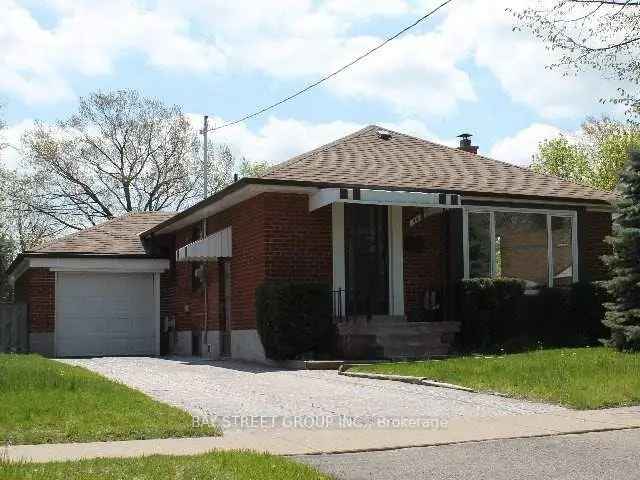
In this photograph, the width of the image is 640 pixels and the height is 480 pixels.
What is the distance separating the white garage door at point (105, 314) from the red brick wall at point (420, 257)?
9319mm

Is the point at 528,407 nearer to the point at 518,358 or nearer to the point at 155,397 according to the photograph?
the point at 518,358

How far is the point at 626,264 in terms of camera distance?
1556cm

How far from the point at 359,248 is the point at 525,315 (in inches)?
148

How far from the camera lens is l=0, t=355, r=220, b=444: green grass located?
827 centimetres

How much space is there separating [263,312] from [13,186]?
31439 millimetres

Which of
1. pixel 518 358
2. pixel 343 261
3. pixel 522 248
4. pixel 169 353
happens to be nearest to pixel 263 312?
pixel 343 261

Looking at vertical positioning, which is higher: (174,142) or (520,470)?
(174,142)

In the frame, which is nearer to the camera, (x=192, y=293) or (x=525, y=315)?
(x=525, y=315)

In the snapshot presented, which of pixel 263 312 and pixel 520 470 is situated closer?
pixel 520 470

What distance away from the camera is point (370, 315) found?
1697 cm

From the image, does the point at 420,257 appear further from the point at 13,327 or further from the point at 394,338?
the point at 13,327

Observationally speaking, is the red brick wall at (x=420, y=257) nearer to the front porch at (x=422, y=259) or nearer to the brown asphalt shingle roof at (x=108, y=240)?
the front porch at (x=422, y=259)

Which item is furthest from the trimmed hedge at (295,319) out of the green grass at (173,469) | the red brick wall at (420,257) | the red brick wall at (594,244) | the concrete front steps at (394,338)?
the green grass at (173,469)

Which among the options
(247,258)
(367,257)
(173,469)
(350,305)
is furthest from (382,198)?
(173,469)
